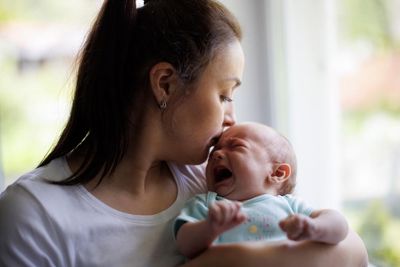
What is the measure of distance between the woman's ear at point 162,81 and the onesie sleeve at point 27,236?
0.33 meters

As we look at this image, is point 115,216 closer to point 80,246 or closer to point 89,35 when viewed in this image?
point 80,246

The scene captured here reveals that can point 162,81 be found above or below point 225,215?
above

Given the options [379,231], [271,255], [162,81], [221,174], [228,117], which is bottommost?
[379,231]

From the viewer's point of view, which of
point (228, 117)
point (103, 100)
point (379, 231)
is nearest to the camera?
point (103, 100)

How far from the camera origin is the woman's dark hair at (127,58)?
110 cm

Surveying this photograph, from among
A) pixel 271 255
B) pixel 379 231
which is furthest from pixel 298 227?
pixel 379 231

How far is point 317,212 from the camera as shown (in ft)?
3.44

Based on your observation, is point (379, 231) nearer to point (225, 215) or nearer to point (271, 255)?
point (271, 255)

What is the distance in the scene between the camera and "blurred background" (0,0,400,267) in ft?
5.00

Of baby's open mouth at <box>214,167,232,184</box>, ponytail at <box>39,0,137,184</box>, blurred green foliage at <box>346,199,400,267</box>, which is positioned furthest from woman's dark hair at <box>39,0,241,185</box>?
blurred green foliage at <box>346,199,400,267</box>

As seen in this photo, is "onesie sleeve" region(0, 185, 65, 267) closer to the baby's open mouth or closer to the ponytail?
the ponytail

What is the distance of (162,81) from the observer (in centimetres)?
110

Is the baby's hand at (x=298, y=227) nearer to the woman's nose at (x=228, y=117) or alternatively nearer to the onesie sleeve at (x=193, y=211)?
the onesie sleeve at (x=193, y=211)

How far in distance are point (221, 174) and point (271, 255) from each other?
23cm
